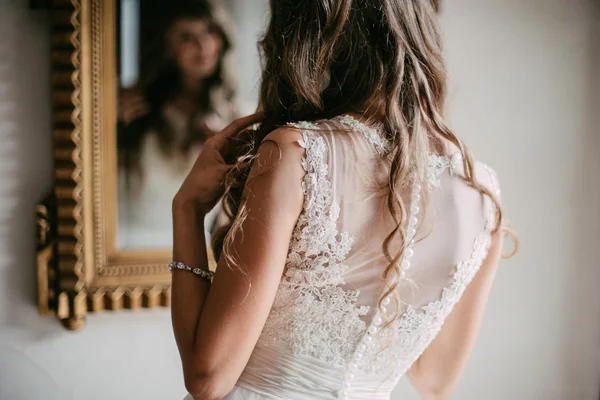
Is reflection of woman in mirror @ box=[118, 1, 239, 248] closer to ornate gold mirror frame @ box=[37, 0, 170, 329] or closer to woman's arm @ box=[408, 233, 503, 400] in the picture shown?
ornate gold mirror frame @ box=[37, 0, 170, 329]

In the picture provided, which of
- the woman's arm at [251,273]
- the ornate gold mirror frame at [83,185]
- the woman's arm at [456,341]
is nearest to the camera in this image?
the woman's arm at [251,273]

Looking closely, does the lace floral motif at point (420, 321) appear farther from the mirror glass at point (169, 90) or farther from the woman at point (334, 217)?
the mirror glass at point (169, 90)

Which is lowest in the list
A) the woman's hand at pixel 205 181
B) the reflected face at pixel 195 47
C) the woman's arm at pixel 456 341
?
the woman's arm at pixel 456 341

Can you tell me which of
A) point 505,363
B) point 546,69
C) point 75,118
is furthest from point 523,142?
point 75,118

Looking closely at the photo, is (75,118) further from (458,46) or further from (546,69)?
(546,69)

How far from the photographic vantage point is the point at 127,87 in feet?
3.85

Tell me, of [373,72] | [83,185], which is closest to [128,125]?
[83,185]

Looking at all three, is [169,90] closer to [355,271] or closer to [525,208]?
[355,271]

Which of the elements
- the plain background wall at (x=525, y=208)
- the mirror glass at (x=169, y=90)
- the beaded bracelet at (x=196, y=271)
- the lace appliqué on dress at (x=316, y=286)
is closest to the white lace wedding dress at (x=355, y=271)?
the lace appliqué on dress at (x=316, y=286)

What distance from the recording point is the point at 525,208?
1587 millimetres

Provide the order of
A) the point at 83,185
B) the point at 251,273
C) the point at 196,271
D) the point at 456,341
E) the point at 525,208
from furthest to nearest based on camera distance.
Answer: the point at 525,208 < the point at 83,185 < the point at 456,341 < the point at 196,271 < the point at 251,273

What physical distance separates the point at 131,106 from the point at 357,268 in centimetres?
73

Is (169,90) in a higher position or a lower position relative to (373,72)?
lower

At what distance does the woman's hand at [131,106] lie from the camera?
117cm
